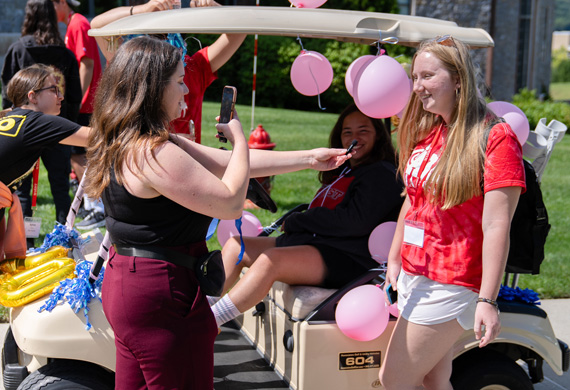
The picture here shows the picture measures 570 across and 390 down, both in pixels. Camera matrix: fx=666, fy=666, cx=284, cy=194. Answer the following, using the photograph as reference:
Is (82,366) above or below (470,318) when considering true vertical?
below

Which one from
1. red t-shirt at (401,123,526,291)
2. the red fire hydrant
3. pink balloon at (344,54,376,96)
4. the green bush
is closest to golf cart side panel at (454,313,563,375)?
red t-shirt at (401,123,526,291)

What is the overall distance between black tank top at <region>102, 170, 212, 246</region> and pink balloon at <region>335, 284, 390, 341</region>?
0.91 m

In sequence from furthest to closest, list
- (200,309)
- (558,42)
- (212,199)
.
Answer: (558,42), (200,309), (212,199)

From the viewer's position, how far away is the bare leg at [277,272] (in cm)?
303

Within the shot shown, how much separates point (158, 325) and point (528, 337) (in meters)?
1.72

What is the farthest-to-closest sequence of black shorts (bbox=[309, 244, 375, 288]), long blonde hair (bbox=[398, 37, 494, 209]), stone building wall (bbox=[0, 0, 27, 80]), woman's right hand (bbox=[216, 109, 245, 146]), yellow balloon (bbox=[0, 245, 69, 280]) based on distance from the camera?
stone building wall (bbox=[0, 0, 27, 80]), black shorts (bbox=[309, 244, 375, 288]), yellow balloon (bbox=[0, 245, 69, 280]), long blonde hair (bbox=[398, 37, 494, 209]), woman's right hand (bbox=[216, 109, 245, 146])

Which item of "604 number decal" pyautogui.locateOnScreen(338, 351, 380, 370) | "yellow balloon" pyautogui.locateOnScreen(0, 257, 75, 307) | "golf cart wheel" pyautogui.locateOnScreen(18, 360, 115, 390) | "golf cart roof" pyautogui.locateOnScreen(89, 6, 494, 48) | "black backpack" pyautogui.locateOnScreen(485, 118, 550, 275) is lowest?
"604 number decal" pyautogui.locateOnScreen(338, 351, 380, 370)

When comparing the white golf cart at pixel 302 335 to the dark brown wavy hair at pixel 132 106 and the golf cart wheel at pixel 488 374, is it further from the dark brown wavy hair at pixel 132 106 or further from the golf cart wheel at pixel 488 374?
the dark brown wavy hair at pixel 132 106

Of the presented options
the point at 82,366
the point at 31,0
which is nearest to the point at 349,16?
the point at 82,366

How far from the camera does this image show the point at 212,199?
1940 millimetres

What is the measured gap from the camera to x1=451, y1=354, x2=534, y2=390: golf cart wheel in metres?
2.84

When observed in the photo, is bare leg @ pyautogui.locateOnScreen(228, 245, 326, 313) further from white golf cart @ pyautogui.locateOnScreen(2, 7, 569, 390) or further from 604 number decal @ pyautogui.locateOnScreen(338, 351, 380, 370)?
604 number decal @ pyautogui.locateOnScreen(338, 351, 380, 370)

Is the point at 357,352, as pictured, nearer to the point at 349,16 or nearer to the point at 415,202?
the point at 415,202

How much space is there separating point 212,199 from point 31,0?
4307 mm
